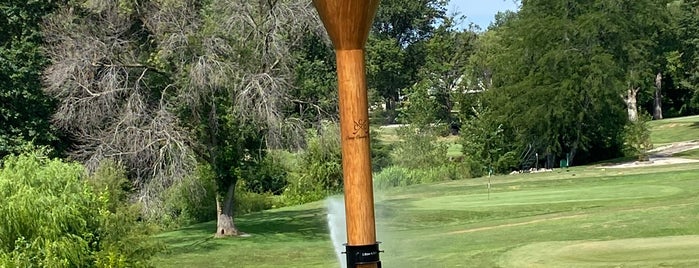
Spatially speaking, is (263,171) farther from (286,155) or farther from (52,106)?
(52,106)

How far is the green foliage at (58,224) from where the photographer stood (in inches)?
406

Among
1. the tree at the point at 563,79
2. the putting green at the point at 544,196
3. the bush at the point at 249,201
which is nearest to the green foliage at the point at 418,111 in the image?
the tree at the point at 563,79

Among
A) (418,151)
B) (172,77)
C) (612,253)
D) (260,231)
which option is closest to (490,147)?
(418,151)

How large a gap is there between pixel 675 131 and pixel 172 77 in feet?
132

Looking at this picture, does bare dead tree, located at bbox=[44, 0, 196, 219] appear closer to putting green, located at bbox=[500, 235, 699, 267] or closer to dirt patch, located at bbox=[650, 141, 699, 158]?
putting green, located at bbox=[500, 235, 699, 267]

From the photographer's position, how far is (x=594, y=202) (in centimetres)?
2305

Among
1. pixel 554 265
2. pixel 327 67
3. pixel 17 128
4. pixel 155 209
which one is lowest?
pixel 554 265

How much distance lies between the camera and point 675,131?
53.5 metres

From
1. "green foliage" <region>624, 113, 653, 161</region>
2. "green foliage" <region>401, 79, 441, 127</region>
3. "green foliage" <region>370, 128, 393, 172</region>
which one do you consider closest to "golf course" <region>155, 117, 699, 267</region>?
"green foliage" <region>370, 128, 393, 172</region>

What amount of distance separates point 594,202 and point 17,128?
14.8 meters

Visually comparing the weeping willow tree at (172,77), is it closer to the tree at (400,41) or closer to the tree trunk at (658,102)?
the tree at (400,41)

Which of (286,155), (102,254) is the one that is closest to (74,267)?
(102,254)

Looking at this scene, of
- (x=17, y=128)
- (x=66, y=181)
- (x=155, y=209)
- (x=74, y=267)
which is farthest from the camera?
(x=17, y=128)

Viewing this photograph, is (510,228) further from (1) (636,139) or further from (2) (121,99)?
(1) (636,139)
